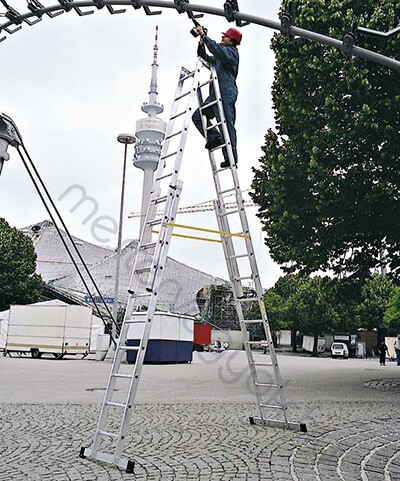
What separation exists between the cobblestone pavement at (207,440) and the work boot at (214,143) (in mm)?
3997

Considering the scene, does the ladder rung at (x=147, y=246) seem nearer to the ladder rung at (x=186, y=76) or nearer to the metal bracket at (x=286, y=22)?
the ladder rung at (x=186, y=76)

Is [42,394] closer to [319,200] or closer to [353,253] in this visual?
[319,200]

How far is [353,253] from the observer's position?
16.4 m

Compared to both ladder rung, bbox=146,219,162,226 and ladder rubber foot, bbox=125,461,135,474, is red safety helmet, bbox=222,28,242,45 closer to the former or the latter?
ladder rung, bbox=146,219,162,226

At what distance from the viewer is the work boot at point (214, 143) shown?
780 cm

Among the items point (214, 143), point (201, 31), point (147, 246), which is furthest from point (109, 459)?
point (201, 31)

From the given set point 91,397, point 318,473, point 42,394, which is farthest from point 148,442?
point 42,394

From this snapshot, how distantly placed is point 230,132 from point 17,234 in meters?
51.1

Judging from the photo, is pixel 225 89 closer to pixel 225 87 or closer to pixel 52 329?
pixel 225 87

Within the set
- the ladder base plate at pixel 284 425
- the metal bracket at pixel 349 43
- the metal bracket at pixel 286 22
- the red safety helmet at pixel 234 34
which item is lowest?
the ladder base plate at pixel 284 425

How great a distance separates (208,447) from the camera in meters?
6.68

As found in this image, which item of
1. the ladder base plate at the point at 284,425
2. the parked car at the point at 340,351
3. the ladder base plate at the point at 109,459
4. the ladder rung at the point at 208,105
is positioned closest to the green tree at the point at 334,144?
the ladder rung at the point at 208,105

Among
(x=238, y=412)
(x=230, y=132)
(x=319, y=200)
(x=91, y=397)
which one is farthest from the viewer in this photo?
(x=319, y=200)

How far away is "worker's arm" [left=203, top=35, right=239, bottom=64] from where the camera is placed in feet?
23.1
